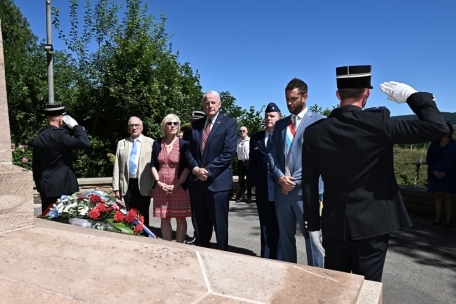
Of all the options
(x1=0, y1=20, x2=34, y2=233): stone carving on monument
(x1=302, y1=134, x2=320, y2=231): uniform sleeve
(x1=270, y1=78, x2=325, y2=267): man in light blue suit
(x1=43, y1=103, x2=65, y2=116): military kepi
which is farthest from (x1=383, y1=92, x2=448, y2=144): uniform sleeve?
(x1=43, y1=103, x2=65, y2=116): military kepi

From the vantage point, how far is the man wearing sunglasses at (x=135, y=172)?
522 cm

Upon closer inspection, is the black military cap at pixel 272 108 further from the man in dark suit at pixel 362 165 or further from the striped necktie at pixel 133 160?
the man in dark suit at pixel 362 165

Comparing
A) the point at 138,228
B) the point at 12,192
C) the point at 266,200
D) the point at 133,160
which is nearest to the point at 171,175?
the point at 133,160

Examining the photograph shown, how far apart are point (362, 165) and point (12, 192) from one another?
1.94 meters

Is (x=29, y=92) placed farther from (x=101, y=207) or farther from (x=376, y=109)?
(x=376, y=109)

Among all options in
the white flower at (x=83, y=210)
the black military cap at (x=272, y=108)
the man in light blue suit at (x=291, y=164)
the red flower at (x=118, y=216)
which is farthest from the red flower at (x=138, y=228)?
the black military cap at (x=272, y=108)

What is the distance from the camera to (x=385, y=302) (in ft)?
12.1

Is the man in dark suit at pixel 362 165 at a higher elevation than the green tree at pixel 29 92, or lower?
lower

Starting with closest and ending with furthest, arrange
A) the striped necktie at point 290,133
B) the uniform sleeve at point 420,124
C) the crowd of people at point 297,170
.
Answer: the uniform sleeve at point 420,124 → the crowd of people at point 297,170 → the striped necktie at point 290,133

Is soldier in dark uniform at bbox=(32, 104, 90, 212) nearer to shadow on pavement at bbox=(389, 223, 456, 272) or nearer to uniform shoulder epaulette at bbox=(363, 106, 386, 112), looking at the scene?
uniform shoulder epaulette at bbox=(363, 106, 386, 112)

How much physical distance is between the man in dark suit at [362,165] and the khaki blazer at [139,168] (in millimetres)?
3084

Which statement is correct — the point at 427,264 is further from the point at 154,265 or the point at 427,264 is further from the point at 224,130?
the point at 154,265

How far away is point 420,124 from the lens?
2.24m

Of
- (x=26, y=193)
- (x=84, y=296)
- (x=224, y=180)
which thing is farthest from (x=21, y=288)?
(x=224, y=180)
